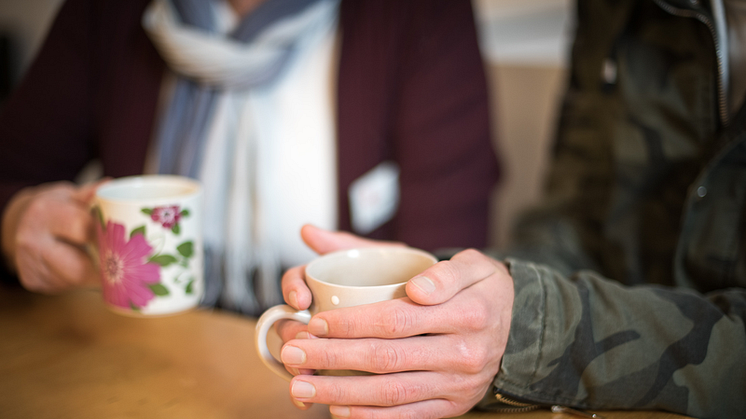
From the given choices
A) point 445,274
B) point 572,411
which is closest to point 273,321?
point 445,274

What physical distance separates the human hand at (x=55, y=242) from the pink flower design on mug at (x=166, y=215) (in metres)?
0.15

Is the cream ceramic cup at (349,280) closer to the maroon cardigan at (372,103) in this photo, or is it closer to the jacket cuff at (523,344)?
the jacket cuff at (523,344)

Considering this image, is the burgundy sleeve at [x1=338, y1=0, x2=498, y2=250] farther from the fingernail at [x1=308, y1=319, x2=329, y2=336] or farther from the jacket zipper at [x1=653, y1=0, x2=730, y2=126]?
the fingernail at [x1=308, y1=319, x2=329, y2=336]

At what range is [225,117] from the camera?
0.96 m

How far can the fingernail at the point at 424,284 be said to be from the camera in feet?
1.15

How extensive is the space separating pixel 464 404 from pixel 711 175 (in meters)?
0.44

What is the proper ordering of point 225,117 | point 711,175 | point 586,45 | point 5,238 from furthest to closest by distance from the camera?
point 225,117
point 586,45
point 5,238
point 711,175

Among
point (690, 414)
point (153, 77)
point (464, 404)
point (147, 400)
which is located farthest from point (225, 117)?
point (690, 414)

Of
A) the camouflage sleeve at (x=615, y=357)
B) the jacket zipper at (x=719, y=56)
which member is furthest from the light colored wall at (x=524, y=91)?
the camouflage sleeve at (x=615, y=357)

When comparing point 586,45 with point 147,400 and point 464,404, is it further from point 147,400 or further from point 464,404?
point 147,400

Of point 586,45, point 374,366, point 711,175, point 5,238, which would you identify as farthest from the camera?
point 586,45

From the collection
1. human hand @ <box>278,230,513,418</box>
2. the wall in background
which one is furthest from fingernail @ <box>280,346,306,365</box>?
the wall in background

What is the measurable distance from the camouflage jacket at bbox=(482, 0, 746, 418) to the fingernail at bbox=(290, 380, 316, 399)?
0.51 feet

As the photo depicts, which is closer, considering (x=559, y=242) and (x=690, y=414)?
(x=690, y=414)
